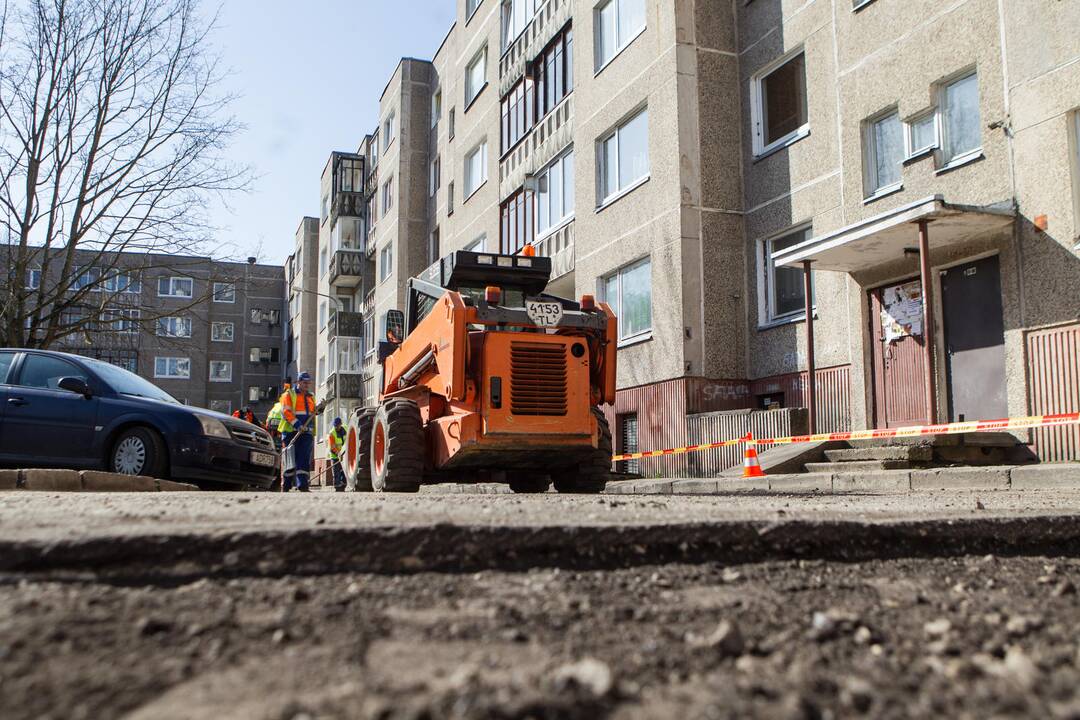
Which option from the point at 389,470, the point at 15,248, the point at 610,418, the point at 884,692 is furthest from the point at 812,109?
the point at 15,248

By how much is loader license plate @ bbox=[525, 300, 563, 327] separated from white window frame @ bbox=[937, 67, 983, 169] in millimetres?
6206

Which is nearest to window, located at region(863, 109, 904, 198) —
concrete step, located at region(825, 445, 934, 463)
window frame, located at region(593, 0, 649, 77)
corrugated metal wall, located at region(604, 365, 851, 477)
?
corrugated metal wall, located at region(604, 365, 851, 477)

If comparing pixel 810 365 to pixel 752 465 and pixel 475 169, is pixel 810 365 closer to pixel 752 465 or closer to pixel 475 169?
pixel 752 465

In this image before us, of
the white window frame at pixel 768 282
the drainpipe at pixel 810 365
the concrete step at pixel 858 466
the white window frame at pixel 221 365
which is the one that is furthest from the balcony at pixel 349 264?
the concrete step at pixel 858 466

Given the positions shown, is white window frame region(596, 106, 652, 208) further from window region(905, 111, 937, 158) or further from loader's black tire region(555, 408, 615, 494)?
loader's black tire region(555, 408, 615, 494)

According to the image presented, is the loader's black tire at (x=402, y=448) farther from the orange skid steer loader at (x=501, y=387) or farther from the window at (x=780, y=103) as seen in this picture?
the window at (x=780, y=103)

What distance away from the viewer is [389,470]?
9.94 meters

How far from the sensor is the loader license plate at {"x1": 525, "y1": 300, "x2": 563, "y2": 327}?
981 centimetres

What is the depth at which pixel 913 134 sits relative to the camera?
13477 millimetres

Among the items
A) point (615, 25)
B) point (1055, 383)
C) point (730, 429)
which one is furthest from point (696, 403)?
point (615, 25)

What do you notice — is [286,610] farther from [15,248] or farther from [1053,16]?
[15,248]

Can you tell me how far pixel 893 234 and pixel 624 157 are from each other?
26.1 ft

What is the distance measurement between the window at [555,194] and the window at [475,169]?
466cm

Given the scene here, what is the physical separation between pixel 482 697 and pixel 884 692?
97cm
